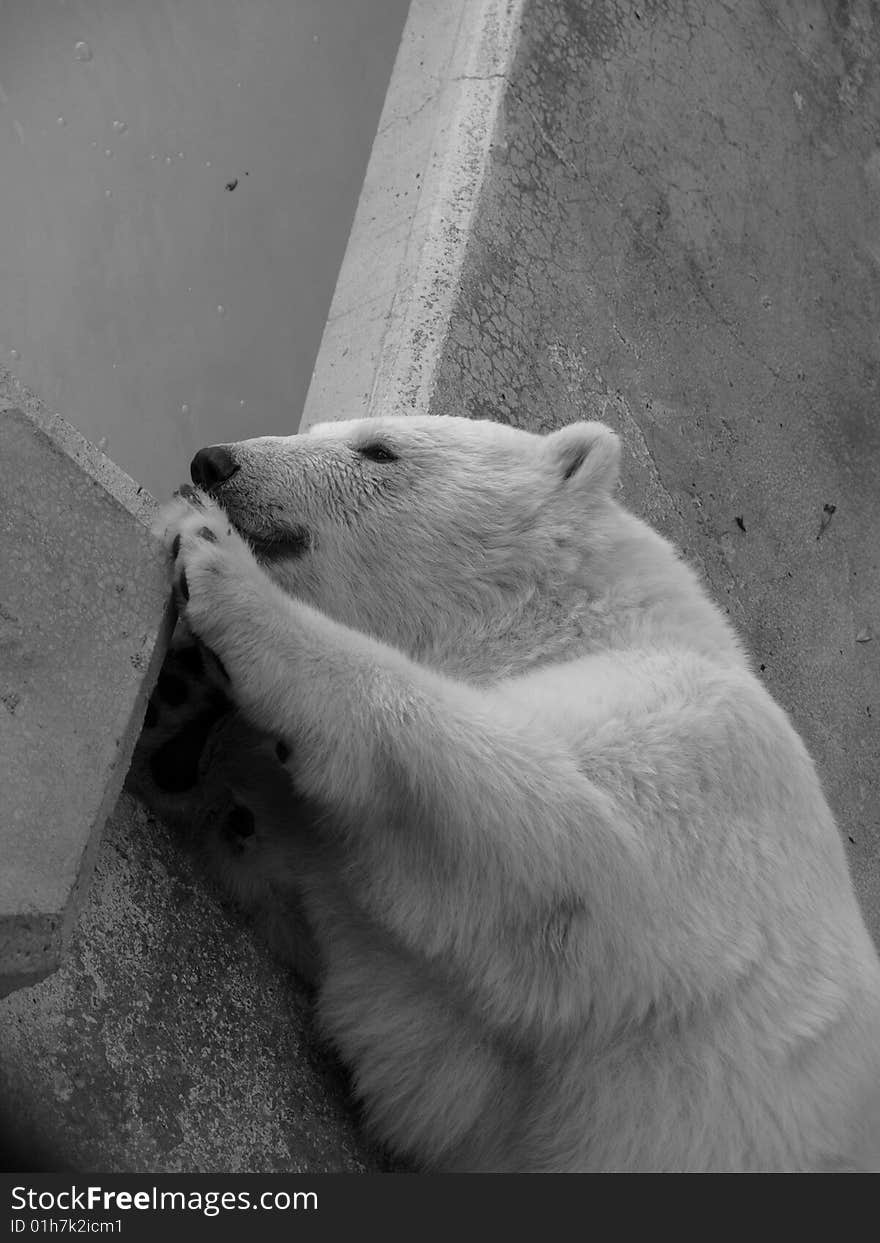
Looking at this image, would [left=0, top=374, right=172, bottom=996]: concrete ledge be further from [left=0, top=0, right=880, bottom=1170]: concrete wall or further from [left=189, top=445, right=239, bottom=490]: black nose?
[left=0, top=0, right=880, bottom=1170]: concrete wall

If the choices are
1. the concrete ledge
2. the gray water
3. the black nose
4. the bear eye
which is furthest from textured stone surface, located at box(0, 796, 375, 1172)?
the gray water

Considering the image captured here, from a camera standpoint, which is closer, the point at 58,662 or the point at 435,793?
the point at 58,662

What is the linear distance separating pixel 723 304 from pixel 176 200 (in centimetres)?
213

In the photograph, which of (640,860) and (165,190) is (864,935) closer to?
(640,860)

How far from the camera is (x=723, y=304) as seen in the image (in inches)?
183

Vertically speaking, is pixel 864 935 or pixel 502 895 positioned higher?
pixel 502 895

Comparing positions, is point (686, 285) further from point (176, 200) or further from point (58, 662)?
point (58, 662)

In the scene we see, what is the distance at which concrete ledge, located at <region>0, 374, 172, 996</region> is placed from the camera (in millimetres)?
1675

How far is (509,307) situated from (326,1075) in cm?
224

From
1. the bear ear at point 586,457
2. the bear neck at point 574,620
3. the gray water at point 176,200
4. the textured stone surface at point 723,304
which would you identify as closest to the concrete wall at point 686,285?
the textured stone surface at point 723,304

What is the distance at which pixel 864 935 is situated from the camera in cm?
260

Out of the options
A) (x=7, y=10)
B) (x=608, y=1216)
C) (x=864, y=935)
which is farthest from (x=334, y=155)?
(x=608, y=1216)

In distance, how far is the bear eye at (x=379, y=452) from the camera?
284cm

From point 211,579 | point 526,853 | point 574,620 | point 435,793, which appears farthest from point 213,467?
point 526,853
